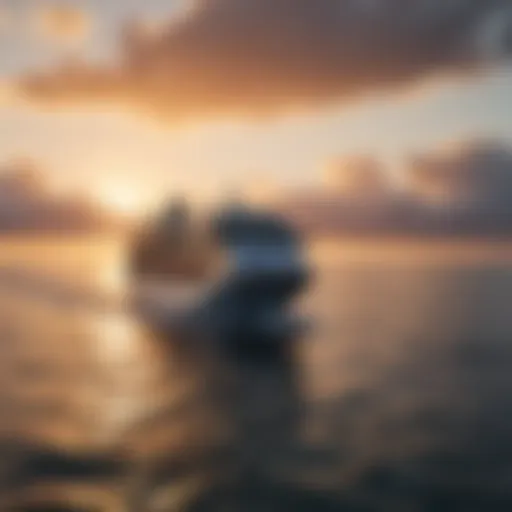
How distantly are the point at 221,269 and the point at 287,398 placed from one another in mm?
300

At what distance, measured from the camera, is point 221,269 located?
1.46 metres

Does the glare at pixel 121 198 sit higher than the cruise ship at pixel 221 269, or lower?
higher

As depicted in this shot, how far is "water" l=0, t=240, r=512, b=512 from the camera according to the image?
4.58 feet

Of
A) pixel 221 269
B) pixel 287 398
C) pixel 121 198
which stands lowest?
pixel 287 398

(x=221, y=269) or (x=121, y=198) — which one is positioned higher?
(x=121, y=198)

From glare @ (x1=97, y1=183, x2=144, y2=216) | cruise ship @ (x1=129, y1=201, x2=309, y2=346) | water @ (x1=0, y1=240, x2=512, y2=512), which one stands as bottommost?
water @ (x1=0, y1=240, x2=512, y2=512)

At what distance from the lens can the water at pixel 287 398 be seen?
140cm

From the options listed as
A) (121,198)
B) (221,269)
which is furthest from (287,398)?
(121,198)

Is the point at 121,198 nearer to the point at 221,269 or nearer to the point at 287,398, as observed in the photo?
the point at 221,269

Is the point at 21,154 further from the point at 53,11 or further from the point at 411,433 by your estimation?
the point at 411,433

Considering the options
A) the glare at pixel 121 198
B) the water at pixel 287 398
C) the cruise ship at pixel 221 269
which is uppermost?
the glare at pixel 121 198

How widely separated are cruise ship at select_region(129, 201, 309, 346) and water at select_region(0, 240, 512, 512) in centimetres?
5

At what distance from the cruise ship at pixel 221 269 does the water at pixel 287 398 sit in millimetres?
49

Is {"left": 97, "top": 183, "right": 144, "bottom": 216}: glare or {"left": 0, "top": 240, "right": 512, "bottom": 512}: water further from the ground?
{"left": 97, "top": 183, "right": 144, "bottom": 216}: glare
